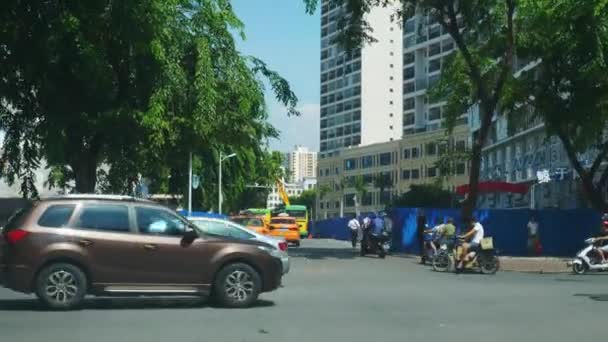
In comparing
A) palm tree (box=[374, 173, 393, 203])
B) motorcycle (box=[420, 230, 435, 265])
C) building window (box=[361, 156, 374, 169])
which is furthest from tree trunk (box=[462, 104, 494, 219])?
building window (box=[361, 156, 374, 169])

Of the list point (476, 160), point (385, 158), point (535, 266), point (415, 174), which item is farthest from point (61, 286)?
point (385, 158)

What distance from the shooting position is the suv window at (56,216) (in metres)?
13.6

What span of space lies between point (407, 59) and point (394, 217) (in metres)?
95.0

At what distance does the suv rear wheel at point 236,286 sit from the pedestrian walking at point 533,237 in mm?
23428

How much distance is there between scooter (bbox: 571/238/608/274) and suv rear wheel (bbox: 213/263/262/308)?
45.4 feet

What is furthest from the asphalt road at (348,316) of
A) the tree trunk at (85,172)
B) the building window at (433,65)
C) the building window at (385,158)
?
the building window at (385,158)

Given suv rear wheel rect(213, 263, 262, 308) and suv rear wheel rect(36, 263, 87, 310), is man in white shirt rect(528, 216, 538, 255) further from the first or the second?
suv rear wheel rect(36, 263, 87, 310)

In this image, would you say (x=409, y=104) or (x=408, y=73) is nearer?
(x=408, y=73)

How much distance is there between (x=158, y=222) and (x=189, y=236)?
55 centimetres

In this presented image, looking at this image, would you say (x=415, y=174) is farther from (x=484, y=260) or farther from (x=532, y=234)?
(x=484, y=260)

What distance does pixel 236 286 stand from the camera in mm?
14297

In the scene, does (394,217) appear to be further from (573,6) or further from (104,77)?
(104,77)

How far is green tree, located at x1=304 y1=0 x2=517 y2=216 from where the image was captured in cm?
3148

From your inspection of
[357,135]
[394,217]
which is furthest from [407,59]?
[394,217]
